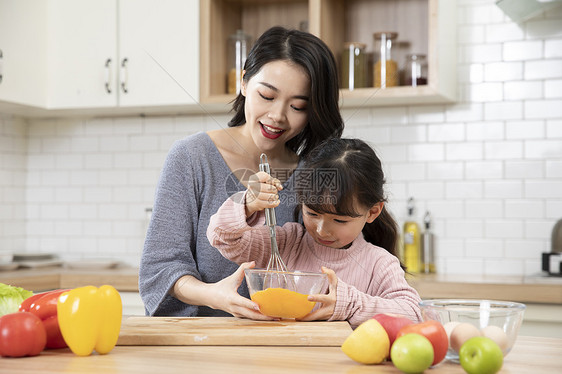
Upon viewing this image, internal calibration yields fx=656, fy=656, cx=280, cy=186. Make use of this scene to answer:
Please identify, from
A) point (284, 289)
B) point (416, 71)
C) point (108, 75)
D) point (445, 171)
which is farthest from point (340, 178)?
point (108, 75)

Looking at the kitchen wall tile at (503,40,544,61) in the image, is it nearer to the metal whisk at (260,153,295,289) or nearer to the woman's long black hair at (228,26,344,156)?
the woman's long black hair at (228,26,344,156)

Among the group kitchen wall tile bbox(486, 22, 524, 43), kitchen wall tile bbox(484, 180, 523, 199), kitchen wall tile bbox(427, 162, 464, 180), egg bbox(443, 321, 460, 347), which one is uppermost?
kitchen wall tile bbox(486, 22, 524, 43)

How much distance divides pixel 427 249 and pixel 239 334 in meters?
1.88

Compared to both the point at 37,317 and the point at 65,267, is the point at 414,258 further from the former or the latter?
the point at 37,317

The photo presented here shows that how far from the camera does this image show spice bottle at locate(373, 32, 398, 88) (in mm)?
2914

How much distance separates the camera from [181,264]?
62.7 inches

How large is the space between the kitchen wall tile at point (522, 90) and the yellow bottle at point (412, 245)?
0.68 meters

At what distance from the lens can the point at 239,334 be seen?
4.10 ft

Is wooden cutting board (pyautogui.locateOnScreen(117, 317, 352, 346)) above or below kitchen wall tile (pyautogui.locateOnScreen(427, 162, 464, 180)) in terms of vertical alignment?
below

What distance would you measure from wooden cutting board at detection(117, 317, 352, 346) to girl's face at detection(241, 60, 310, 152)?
1.45 ft

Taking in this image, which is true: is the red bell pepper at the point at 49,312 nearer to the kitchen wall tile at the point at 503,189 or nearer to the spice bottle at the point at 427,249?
the spice bottle at the point at 427,249

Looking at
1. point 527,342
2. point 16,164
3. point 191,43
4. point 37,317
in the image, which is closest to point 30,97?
point 16,164

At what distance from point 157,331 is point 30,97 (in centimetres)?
226

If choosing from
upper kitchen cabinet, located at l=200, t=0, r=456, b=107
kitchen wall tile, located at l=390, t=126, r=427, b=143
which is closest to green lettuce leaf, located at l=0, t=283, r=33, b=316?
upper kitchen cabinet, located at l=200, t=0, r=456, b=107
